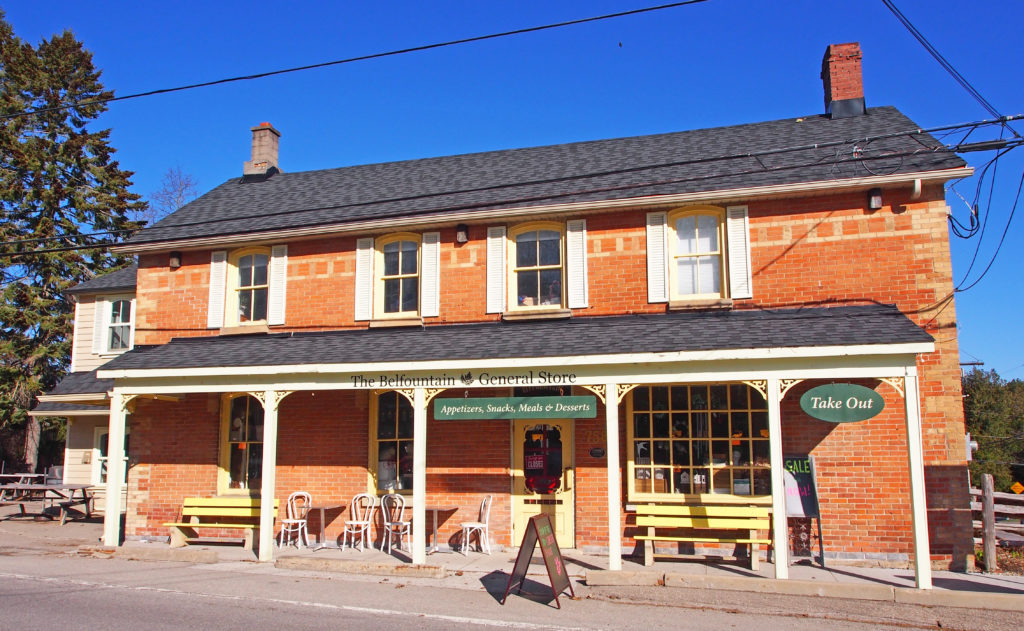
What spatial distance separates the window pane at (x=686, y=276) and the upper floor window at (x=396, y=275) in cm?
430

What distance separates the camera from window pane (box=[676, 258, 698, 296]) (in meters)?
12.7

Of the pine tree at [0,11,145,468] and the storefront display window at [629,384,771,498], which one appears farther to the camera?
the pine tree at [0,11,145,468]

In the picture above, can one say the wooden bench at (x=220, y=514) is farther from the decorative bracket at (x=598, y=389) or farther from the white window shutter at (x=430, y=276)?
the decorative bracket at (x=598, y=389)

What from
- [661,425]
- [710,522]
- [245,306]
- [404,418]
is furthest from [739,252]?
[245,306]

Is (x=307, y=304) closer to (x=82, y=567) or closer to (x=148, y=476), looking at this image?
(x=148, y=476)

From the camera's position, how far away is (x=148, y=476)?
14.4 metres

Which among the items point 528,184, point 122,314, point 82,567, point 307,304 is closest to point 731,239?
point 528,184

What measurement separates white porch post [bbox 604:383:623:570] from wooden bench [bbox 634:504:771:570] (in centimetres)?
86

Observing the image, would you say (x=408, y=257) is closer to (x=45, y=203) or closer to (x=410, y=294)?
(x=410, y=294)

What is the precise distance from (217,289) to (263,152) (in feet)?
16.8

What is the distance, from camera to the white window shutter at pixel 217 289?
14875 mm

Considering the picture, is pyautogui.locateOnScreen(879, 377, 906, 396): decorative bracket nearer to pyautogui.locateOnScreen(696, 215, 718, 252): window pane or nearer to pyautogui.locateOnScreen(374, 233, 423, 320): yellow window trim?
pyautogui.locateOnScreen(696, 215, 718, 252): window pane

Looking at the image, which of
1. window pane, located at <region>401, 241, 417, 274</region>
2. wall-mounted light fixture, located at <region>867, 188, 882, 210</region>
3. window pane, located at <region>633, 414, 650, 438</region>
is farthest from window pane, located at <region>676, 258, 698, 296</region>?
window pane, located at <region>401, 241, 417, 274</region>

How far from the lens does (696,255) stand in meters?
12.6
